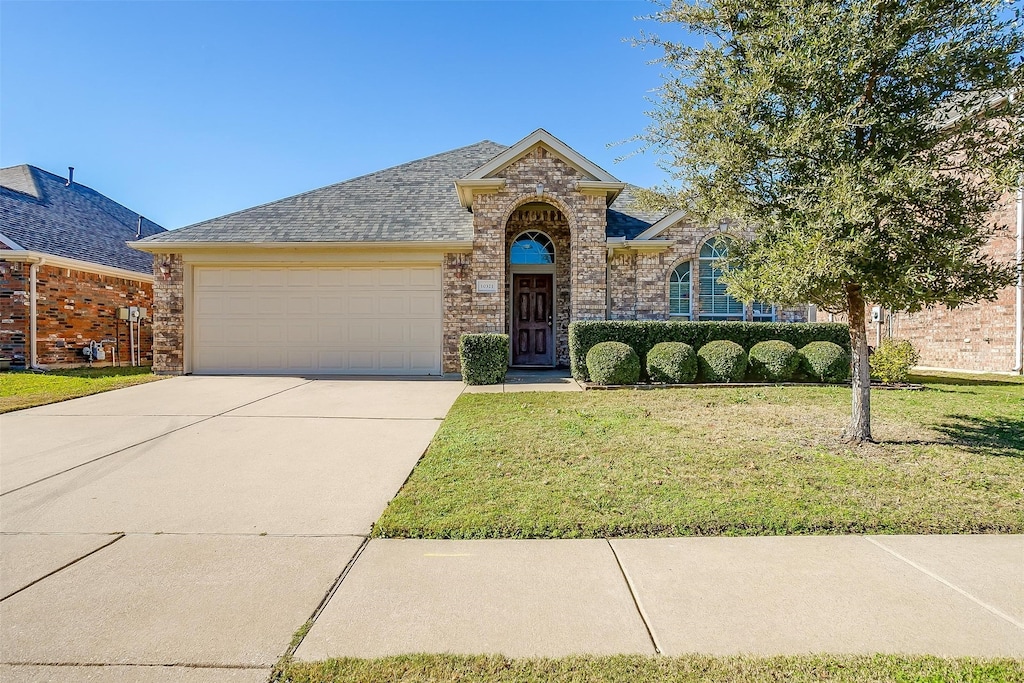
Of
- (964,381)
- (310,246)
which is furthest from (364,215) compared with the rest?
(964,381)

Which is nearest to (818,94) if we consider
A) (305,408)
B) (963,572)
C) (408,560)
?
(963,572)

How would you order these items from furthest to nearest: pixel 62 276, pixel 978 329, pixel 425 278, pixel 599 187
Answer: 1. pixel 62 276
2. pixel 425 278
3. pixel 978 329
4. pixel 599 187

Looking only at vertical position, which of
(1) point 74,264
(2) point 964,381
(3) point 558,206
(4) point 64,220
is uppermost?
(4) point 64,220

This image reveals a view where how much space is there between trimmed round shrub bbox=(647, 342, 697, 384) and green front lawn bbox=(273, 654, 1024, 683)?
7799 mm

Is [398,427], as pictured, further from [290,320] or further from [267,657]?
[290,320]

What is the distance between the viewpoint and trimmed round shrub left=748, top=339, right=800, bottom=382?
10.0 metres

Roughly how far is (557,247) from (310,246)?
6.15 m

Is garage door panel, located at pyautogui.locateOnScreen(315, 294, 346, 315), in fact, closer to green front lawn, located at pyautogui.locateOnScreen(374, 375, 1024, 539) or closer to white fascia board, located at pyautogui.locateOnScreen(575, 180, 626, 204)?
green front lawn, located at pyautogui.locateOnScreen(374, 375, 1024, 539)

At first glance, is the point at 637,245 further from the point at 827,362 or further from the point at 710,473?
the point at 710,473

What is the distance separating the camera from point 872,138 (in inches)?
196

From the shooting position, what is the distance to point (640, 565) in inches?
119

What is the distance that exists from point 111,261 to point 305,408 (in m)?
12.5

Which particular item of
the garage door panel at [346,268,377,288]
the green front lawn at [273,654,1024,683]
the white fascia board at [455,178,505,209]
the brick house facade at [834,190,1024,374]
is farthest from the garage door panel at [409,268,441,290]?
the green front lawn at [273,654,1024,683]

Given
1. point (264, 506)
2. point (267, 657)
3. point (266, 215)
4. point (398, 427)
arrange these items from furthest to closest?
point (266, 215) → point (398, 427) → point (264, 506) → point (267, 657)
